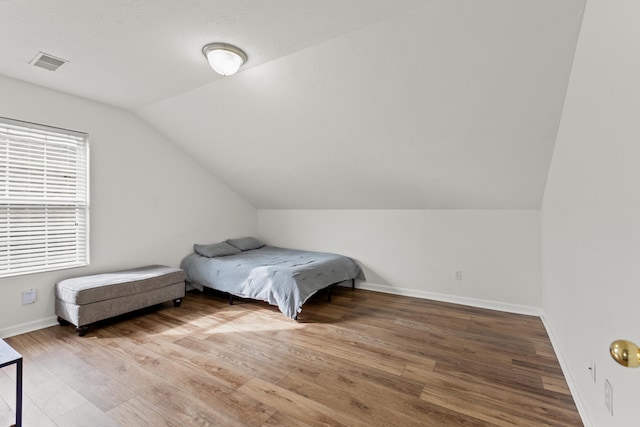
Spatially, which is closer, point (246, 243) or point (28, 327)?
point (28, 327)

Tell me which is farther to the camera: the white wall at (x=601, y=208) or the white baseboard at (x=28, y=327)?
the white baseboard at (x=28, y=327)

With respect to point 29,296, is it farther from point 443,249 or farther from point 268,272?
point 443,249

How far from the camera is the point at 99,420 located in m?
1.68

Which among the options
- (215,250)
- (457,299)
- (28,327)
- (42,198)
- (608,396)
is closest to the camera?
(608,396)

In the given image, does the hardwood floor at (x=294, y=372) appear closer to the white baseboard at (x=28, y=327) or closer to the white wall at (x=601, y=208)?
the white baseboard at (x=28, y=327)

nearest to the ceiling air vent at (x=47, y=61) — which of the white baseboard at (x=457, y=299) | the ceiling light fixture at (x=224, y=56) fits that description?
the ceiling light fixture at (x=224, y=56)

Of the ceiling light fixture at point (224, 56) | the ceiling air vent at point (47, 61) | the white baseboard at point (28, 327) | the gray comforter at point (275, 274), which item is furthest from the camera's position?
the gray comforter at point (275, 274)

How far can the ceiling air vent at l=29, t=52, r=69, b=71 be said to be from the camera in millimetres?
2381

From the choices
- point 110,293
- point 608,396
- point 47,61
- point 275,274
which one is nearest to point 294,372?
point 275,274

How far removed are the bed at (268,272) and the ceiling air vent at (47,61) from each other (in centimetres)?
247

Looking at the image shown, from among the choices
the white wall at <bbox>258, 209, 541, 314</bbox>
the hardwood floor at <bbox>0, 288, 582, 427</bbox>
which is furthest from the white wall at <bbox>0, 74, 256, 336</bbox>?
the white wall at <bbox>258, 209, 541, 314</bbox>

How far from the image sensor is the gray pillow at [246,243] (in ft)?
15.6

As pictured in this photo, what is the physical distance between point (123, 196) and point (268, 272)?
1914mm

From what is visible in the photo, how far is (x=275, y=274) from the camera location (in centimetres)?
336
